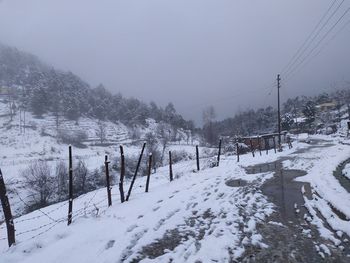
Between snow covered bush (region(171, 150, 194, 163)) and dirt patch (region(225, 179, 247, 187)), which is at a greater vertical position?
dirt patch (region(225, 179, 247, 187))

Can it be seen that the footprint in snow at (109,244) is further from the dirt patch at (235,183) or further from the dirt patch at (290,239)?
the dirt patch at (235,183)

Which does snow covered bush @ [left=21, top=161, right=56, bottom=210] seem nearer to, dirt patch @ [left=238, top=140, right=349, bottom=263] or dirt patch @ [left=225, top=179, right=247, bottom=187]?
dirt patch @ [left=225, top=179, right=247, bottom=187]

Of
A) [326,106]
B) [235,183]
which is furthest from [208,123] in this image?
[235,183]

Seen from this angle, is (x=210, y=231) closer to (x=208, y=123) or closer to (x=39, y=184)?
(x=39, y=184)

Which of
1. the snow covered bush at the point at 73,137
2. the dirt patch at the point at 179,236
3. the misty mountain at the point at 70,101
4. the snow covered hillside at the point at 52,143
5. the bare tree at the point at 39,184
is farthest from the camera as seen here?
the misty mountain at the point at 70,101

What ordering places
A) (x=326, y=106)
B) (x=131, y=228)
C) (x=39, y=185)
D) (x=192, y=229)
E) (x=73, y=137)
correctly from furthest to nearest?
(x=326, y=106) < (x=73, y=137) < (x=39, y=185) < (x=131, y=228) < (x=192, y=229)

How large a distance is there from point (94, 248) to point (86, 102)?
159m

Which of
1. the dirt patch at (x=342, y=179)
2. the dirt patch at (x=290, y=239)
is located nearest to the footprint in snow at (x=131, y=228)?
the dirt patch at (x=290, y=239)

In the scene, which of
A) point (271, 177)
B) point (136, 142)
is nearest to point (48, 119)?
point (136, 142)

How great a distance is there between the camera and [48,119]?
13588 cm

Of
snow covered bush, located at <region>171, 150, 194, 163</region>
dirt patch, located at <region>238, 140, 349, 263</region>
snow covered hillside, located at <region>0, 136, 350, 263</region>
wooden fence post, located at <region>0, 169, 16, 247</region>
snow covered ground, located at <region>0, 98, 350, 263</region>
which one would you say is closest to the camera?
dirt patch, located at <region>238, 140, 349, 263</region>

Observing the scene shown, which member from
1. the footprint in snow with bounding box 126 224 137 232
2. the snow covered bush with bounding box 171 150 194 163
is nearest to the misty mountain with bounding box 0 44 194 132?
the snow covered bush with bounding box 171 150 194 163

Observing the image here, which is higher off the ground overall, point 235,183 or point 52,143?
point 52,143

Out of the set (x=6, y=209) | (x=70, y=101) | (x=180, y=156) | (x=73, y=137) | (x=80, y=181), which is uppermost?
(x=70, y=101)
